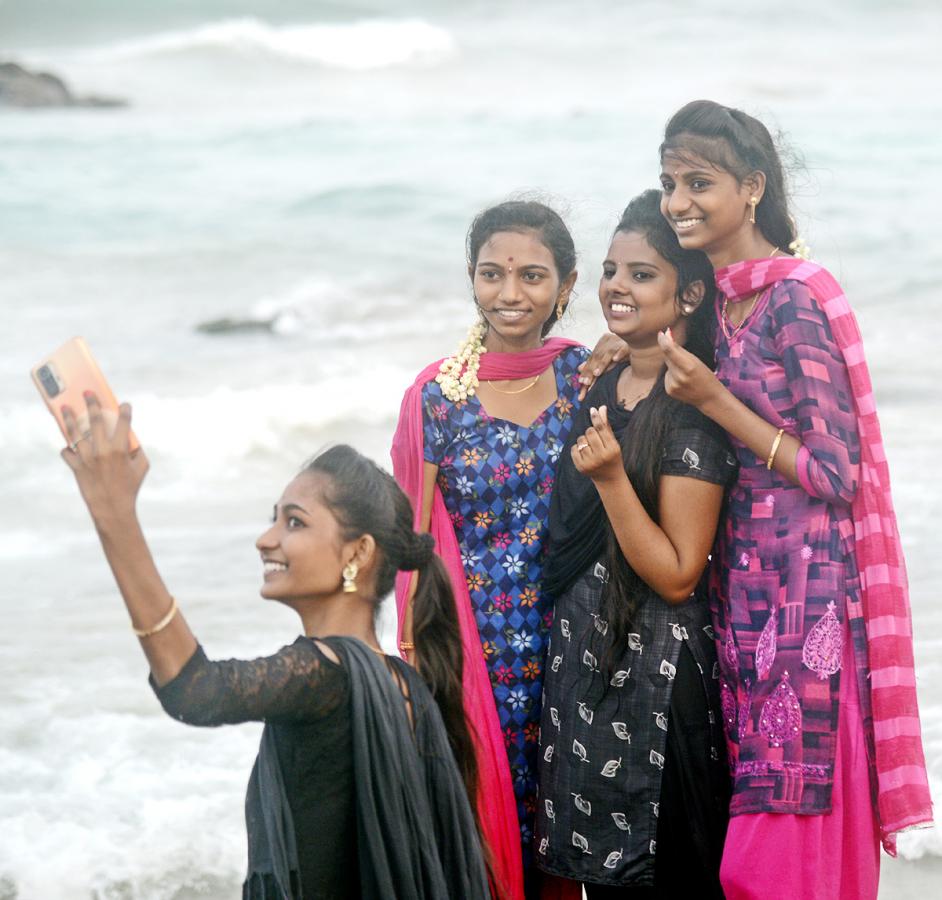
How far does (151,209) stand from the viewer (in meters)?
19.4

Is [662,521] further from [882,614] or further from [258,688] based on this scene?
[258,688]

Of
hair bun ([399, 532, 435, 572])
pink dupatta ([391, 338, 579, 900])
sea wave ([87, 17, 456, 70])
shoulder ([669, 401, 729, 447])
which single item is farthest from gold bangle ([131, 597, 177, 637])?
sea wave ([87, 17, 456, 70])

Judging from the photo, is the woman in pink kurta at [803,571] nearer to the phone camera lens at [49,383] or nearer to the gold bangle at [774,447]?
the gold bangle at [774,447]

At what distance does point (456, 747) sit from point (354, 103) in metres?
21.7

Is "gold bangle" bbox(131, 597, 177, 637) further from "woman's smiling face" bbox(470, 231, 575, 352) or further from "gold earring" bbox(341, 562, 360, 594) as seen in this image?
"woman's smiling face" bbox(470, 231, 575, 352)

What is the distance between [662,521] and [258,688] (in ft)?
3.51

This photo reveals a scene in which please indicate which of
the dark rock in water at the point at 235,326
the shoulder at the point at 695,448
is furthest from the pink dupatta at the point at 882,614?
the dark rock in water at the point at 235,326

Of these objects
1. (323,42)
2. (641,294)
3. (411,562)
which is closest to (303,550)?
(411,562)

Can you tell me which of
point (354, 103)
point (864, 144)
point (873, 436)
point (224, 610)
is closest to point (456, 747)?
point (873, 436)

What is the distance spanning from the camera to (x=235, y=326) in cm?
1530

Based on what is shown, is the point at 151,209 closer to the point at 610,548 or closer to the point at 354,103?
the point at 354,103

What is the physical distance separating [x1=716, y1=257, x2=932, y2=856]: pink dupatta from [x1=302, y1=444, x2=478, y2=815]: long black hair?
777mm

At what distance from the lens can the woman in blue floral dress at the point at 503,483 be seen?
305 centimetres

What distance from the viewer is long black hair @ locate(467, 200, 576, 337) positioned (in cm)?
312
